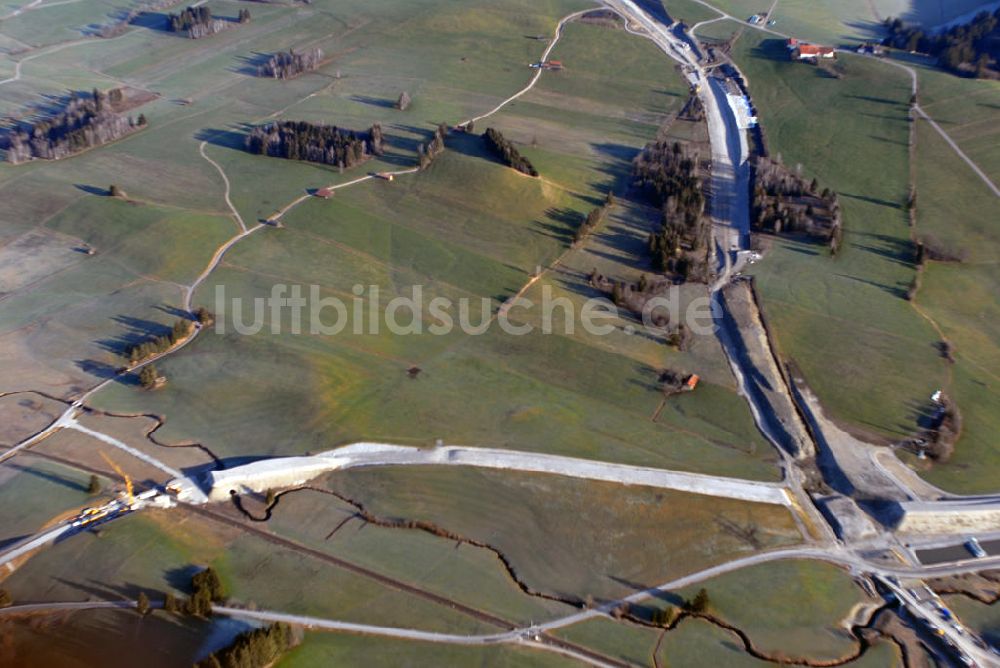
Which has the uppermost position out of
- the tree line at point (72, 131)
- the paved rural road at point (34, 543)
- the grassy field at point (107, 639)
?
the tree line at point (72, 131)

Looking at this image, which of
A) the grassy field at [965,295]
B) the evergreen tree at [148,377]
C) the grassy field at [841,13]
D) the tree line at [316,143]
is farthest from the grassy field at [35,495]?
the grassy field at [841,13]

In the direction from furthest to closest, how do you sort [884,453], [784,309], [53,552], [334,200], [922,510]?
[334,200] < [784,309] < [884,453] < [922,510] < [53,552]

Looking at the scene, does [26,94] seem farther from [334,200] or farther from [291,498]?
[291,498]

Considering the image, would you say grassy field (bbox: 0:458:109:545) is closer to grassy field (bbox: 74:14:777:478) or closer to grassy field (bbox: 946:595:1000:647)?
grassy field (bbox: 74:14:777:478)

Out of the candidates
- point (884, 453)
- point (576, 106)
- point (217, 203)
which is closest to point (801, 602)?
point (884, 453)

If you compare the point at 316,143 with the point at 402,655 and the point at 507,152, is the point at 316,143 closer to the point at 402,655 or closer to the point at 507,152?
the point at 507,152

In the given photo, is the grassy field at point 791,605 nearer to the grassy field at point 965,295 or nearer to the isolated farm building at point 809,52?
the grassy field at point 965,295
